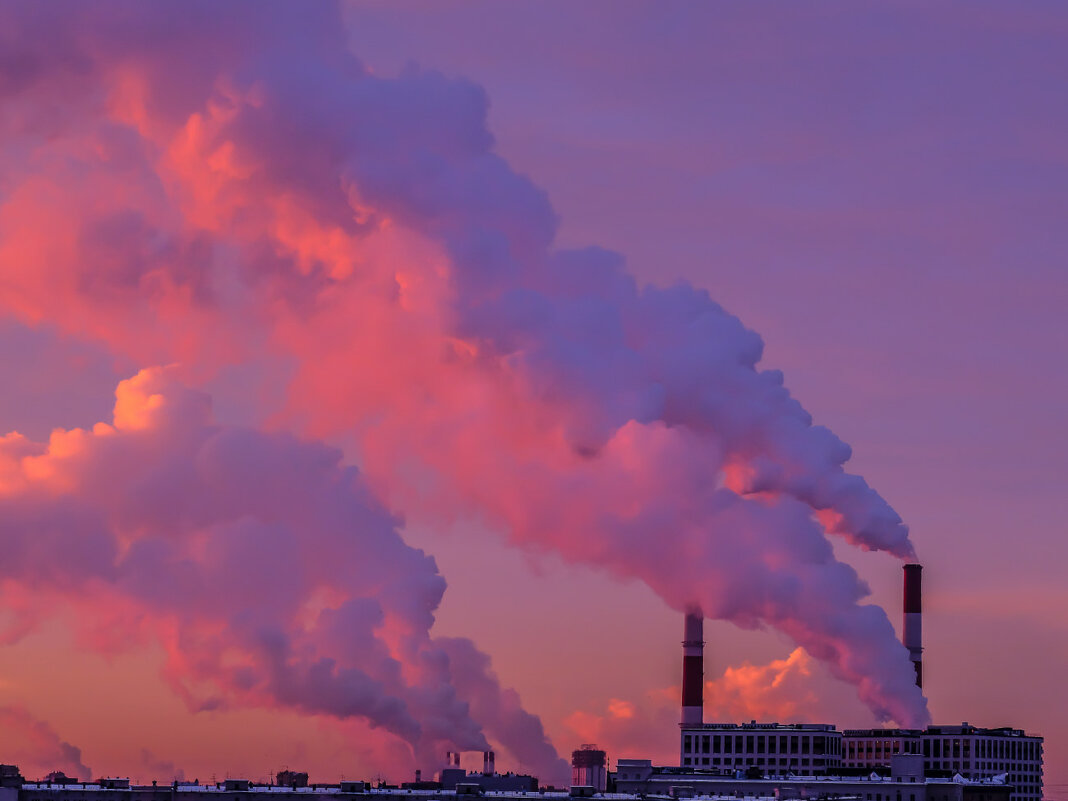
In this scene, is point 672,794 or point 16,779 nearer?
point 16,779

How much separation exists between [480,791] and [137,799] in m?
29.5

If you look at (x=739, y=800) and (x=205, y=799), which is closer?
(x=205, y=799)

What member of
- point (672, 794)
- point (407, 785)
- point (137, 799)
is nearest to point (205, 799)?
point (137, 799)

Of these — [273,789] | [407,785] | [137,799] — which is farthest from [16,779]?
[407,785]

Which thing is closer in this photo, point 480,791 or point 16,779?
point 16,779

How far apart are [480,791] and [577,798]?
9.54 m

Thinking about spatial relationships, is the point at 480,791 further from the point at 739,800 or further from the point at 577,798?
the point at 739,800

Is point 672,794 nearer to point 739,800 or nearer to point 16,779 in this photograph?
point 739,800

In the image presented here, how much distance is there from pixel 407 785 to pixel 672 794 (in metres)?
24.1

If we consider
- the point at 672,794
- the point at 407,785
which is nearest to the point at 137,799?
the point at 407,785

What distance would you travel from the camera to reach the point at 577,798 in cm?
18112

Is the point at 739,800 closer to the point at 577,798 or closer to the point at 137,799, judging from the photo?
the point at 577,798

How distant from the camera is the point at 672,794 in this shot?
190m

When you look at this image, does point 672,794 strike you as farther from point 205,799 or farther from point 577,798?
point 205,799
